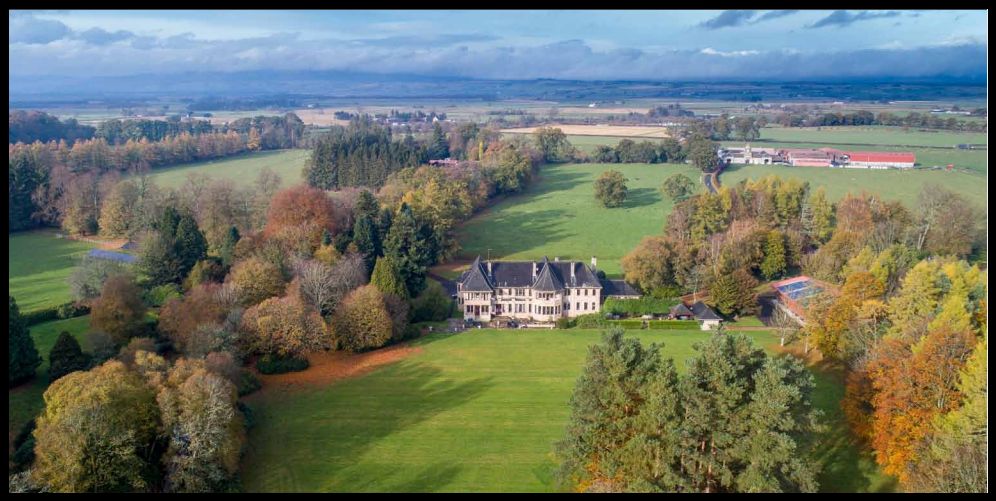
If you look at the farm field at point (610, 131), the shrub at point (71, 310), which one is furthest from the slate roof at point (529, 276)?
the farm field at point (610, 131)

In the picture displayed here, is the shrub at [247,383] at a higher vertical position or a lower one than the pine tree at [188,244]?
lower

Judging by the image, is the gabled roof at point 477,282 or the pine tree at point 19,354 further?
the gabled roof at point 477,282

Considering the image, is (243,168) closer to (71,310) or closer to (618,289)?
(71,310)

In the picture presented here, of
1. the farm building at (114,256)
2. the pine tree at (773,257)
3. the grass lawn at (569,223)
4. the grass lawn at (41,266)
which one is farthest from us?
the grass lawn at (569,223)

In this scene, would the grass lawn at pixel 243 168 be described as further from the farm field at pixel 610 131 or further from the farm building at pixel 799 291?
the farm building at pixel 799 291

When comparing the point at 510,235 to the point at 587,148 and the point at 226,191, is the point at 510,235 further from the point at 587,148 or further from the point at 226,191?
the point at 587,148

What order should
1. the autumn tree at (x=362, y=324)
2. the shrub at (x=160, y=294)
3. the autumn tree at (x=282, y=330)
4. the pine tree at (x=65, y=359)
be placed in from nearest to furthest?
the pine tree at (x=65, y=359) → the autumn tree at (x=282, y=330) → the autumn tree at (x=362, y=324) → the shrub at (x=160, y=294)

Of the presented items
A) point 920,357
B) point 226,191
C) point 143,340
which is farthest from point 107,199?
point 920,357
